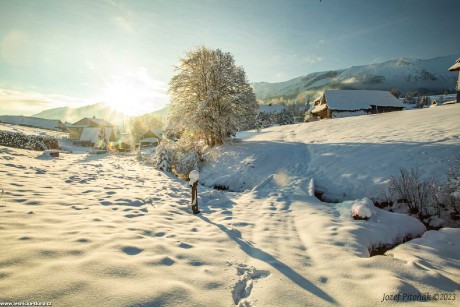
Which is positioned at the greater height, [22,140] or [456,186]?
[22,140]

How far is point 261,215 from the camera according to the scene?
7188 mm

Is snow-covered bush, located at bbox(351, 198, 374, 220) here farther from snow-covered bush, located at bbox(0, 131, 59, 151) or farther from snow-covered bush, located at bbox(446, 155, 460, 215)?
snow-covered bush, located at bbox(0, 131, 59, 151)

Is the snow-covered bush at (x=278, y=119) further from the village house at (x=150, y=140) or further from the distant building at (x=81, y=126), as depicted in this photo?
the distant building at (x=81, y=126)

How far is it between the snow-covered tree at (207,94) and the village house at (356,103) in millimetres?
21529

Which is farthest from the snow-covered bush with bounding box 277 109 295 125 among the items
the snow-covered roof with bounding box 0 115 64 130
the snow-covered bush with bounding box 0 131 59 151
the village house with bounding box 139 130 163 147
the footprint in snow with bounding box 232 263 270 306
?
the snow-covered roof with bounding box 0 115 64 130

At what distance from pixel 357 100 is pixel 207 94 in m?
29.8

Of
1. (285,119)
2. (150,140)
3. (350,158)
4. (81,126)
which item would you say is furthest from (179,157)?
(81,126)

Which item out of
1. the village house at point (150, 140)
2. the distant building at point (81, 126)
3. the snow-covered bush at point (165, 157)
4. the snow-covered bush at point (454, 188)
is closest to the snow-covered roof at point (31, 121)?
the distant building at point (81, 126)

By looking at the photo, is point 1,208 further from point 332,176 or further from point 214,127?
point 214,127

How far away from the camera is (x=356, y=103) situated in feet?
115

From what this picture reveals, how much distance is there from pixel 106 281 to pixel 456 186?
8.89 m

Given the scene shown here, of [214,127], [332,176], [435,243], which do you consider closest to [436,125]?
[332,176]

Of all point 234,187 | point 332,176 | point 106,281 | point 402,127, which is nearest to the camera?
point 106,281

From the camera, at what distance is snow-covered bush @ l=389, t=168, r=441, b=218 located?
6785 millimetres
